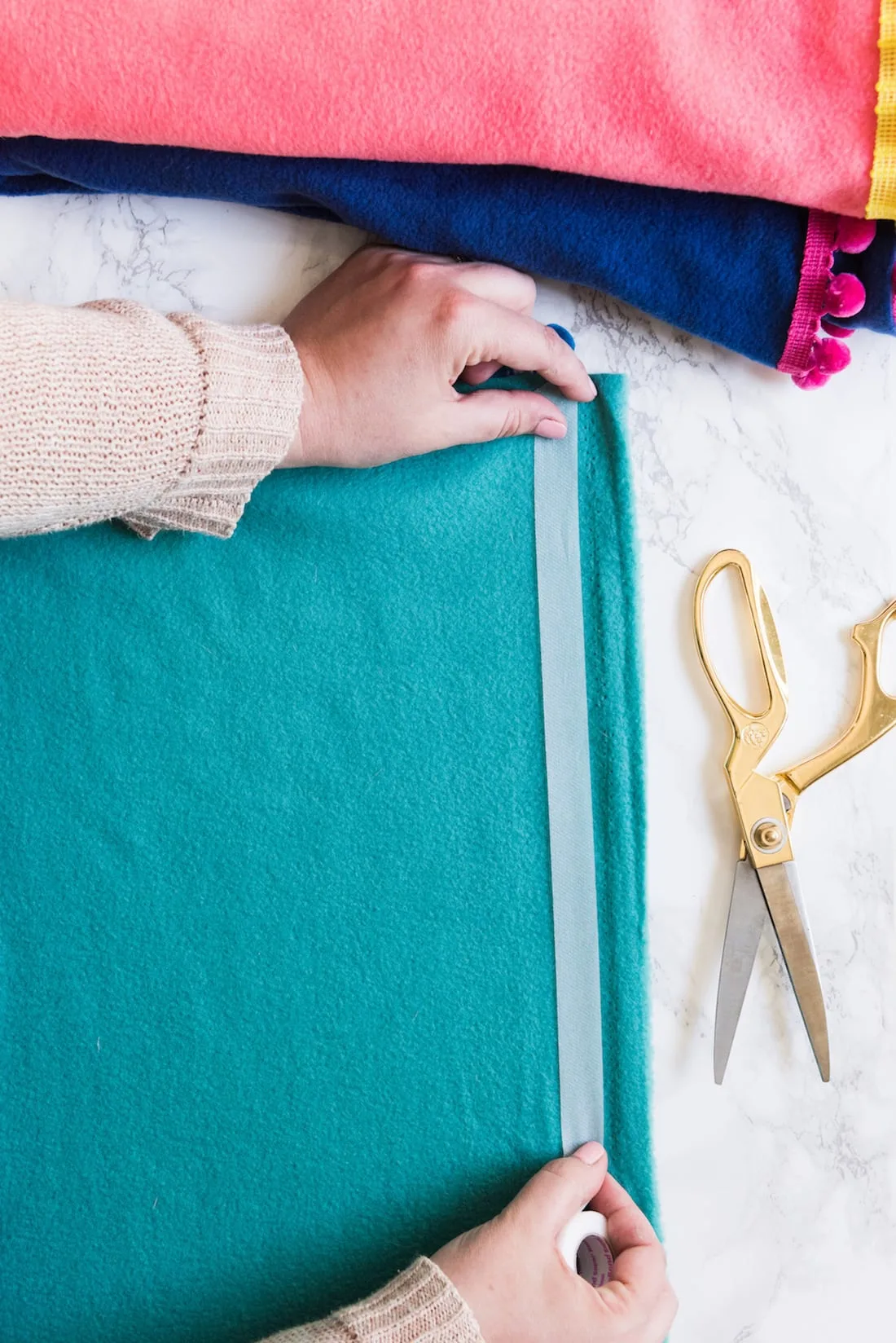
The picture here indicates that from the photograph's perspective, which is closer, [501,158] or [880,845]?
[501,158]

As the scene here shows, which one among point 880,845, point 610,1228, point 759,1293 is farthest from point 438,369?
point 759,1293

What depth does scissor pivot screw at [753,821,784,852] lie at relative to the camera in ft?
2.32

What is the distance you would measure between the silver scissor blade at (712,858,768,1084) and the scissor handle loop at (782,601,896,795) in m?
0.07

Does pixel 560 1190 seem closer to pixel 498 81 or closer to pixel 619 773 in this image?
pixel 619 773

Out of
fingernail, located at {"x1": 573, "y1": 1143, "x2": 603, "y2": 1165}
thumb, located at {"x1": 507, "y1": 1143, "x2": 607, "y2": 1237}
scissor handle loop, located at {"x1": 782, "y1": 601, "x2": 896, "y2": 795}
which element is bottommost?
thumb, located at {"x1": 507, "y1": 1143, "x2": 607, "y2": 1237}

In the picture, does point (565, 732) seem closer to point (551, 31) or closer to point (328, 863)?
point (328, 863)

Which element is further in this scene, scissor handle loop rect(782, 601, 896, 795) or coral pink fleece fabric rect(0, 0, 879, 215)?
scissor handle loop rect(782, 601, 896, 795)

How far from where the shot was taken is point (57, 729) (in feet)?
2.27

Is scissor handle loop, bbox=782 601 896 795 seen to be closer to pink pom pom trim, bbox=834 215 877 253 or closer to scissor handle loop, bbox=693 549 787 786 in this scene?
scissor handle loop, bbox=693 549 787 786

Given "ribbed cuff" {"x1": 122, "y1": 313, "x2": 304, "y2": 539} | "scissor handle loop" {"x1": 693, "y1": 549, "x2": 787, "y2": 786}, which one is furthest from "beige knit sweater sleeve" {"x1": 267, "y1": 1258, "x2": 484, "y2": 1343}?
"ribbed cuff" {"x1": 122, "y1": 313, "x2": 304, "y2": 539}

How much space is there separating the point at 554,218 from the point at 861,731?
1.24 ft

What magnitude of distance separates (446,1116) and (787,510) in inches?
18.0

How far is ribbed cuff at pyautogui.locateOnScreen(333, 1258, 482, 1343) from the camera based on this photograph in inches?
23.9

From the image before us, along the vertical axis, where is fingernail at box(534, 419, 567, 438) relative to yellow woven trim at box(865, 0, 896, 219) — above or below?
below
